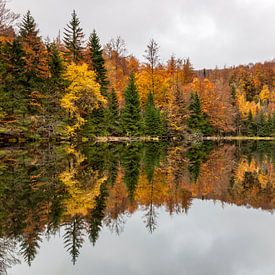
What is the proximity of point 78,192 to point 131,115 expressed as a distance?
116 feet

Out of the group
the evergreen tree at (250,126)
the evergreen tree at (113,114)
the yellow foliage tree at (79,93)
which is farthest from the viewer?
the evergreen tree at (250,126)

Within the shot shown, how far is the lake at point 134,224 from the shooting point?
6707 millimetres

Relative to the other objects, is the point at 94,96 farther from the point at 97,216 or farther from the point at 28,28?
the point at 97,216

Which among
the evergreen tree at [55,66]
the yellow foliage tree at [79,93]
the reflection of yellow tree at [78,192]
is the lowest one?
the reflection of yellow tree at [78,192]

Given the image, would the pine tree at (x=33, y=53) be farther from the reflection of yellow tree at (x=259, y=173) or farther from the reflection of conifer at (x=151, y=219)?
the reflection of conifer at (x=151, y=219)

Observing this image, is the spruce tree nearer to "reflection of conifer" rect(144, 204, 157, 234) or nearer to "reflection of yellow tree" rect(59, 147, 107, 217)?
"reflection of yellow tree" rect(59, 147, 107, 217)

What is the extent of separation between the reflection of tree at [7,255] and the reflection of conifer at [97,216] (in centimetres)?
152

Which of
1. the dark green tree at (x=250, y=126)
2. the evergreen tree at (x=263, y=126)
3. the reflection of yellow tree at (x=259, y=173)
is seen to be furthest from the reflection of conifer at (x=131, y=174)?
the evergreen tree at (x=263, y=126)

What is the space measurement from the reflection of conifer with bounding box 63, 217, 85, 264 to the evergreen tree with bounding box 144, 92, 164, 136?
1573 inches

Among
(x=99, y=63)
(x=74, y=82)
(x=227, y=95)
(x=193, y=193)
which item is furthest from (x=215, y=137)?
(x=193, y=193)

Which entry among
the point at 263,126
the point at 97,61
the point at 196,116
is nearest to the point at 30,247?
the point at 97,61

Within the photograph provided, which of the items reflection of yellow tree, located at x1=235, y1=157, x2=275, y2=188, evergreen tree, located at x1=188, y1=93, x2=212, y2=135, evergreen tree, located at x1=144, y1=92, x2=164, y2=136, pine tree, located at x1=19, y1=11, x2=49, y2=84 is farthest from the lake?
evergreen tree, located at x1=188, y1=93, x2=212, y2=135

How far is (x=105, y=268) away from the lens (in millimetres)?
6504

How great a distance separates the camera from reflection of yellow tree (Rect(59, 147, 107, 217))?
33.8 ft
